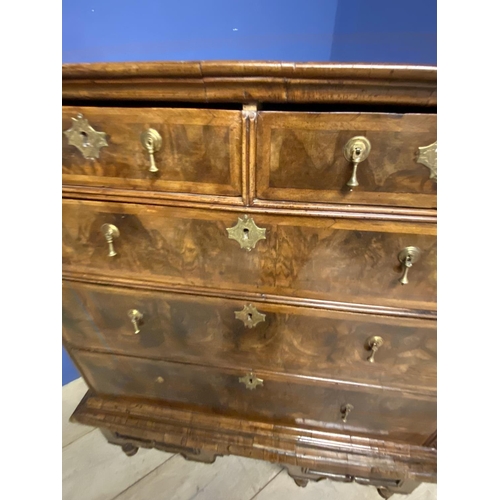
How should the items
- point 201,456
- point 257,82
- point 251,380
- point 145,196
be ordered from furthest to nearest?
point 201,456, point 251,380, point 145,196, point 257,82

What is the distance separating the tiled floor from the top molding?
1.06m

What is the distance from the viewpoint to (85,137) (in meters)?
0.49

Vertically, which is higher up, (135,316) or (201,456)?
(135,316)

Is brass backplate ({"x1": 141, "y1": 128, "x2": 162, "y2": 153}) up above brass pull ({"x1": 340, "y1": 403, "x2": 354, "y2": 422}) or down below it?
above

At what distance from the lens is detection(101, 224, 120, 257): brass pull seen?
555 millimetres

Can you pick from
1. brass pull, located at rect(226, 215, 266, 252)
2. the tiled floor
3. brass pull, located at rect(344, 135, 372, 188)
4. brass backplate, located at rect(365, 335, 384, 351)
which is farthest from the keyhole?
the tiled floor

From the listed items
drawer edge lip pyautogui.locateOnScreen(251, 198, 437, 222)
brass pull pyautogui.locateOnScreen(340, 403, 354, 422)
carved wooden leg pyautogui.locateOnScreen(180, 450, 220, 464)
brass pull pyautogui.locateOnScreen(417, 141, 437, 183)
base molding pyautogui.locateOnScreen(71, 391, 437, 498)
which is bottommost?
carved wooden leg pyautogui.locateOnScreen(180, 450, 220, 464)

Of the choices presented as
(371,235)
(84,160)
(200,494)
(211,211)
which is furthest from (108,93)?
(200,494)

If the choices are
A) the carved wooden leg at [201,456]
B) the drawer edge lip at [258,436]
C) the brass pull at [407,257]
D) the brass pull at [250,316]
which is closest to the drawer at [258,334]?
the brass pull at [250,316]

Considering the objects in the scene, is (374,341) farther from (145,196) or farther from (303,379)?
(145,196)

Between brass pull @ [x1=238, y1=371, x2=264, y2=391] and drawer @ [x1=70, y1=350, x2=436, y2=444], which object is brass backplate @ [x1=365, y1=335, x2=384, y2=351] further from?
brass pull @ [x1=238, y1=371, x2=264, y2=391]

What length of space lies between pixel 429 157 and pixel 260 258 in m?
0.30

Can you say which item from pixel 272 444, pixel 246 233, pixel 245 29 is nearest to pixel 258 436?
pixel 272 444

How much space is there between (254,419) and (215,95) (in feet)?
2.55
